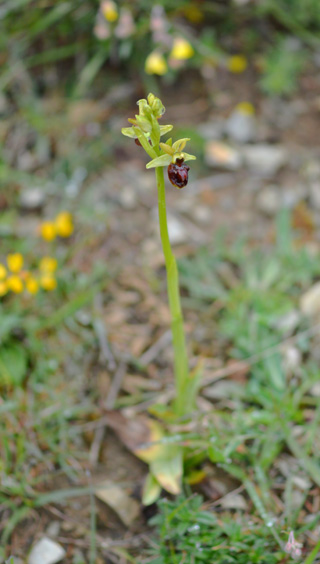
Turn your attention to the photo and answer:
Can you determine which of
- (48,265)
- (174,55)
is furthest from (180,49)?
(48,265)

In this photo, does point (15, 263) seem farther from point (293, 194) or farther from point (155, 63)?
point (293, 194)

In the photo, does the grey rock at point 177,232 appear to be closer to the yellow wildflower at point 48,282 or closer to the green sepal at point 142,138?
the yellow wildflower at point 48,282

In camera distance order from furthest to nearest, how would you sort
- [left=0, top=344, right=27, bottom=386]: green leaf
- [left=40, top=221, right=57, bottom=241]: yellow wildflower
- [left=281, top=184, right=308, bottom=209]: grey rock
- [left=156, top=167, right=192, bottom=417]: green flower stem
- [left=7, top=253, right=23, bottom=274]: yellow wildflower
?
1. [left=281, top=184, right=308, bottom=209]: grey rock
2. [left=40, top=221, right=57, bottom=241]: yellow wildflower
3. [left=7, top=253, right=23, bottom=274]: yellow wildflower
4. [left=0, top=344, right=27, bottom=386]: green leaf
5. [left=156, top=167, right=192, bottom=417]: green flower stem

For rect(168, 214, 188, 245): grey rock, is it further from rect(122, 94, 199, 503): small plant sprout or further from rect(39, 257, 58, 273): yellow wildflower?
rect(122, 94, 199, 503): small plant sprout

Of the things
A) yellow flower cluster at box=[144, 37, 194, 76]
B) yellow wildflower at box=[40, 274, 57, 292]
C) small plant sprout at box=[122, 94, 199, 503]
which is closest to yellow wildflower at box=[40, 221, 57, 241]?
yellow wildflower at box=[40, 274, 57, 292]

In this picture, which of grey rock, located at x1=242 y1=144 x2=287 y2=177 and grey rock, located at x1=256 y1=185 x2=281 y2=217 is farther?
grey rock, located at x1=242 y1=144 x2=287 y2=177

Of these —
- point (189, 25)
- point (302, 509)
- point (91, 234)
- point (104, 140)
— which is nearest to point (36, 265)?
point (91, 234)

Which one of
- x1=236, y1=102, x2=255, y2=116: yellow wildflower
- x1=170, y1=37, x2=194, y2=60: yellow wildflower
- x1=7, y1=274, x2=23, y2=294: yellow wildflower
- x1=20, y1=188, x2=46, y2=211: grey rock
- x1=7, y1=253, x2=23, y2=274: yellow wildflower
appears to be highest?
x1=170, y1=37, x2=194, y2=60: yellow wildflower

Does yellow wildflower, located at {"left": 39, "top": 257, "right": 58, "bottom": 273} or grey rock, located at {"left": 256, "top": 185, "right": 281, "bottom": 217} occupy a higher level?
yellow wildflower, located at {"left": 39, "top": 257, "right": 58, "bottom": 273}
